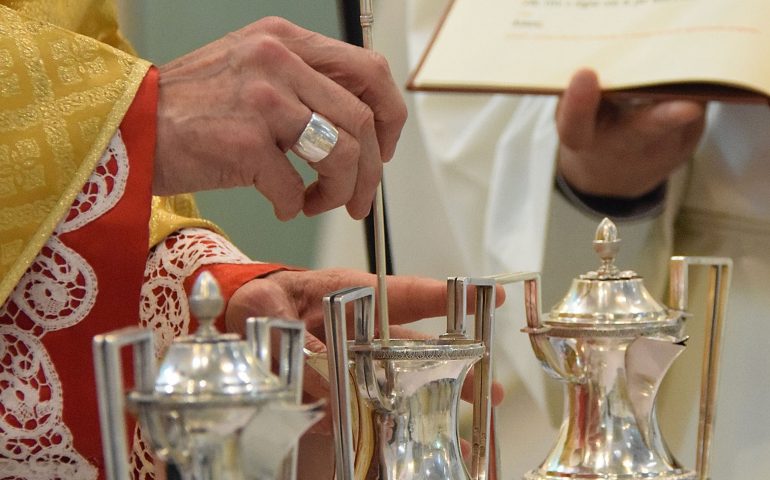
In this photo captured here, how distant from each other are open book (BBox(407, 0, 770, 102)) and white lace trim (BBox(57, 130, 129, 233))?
605 millimetres

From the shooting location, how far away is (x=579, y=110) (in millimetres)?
1197

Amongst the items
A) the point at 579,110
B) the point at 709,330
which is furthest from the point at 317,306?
the point at 579,110

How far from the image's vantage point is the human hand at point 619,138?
119 cm

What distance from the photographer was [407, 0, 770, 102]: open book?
41.3 inches

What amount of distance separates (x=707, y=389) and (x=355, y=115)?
9.5 inches

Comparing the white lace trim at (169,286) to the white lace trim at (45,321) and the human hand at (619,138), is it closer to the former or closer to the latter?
the white lace trim at (45,321)

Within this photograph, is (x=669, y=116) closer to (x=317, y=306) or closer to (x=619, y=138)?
(x=619, y=138)

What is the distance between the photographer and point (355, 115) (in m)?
0.56

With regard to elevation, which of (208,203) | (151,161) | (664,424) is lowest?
(664,424)

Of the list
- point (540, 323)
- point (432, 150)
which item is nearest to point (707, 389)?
point (540, 323)

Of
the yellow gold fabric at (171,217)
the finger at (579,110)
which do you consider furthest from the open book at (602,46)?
the yellow gold fabric at (171,217)

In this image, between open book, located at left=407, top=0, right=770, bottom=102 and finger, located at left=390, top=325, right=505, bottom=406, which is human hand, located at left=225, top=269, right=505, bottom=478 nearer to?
finger, located at left=390, top=325, right=505, bottom=406

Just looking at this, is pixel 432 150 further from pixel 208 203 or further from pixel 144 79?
pixel 144 79

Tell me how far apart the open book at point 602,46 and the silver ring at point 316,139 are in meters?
0.54
